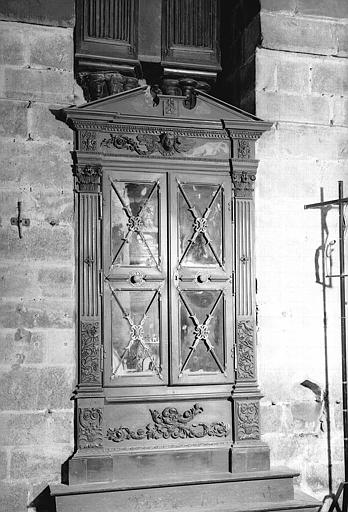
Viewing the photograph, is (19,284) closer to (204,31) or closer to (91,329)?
(91,329)

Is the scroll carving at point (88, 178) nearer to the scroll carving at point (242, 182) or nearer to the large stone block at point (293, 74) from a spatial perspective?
the scroll carving at point (242, 182)

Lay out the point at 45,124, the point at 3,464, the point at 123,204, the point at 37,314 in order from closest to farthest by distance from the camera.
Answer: the point at 3,464 → the point at 37,314 → the point at 45,124 → the point at 123,204

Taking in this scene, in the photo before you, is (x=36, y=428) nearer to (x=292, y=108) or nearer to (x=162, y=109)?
(x=162, y=109)

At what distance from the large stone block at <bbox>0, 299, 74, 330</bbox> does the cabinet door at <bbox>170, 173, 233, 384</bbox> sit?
0.82 m

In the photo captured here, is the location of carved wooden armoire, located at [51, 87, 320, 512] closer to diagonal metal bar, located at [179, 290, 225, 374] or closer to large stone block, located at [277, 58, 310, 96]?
diagonal metal bar, located at [179, 290, 225, 374]

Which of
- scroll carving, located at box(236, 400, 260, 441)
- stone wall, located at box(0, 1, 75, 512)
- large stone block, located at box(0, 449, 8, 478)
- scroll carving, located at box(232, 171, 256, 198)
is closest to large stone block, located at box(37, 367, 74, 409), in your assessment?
stone wall, located at box(0, 1, 75, 512)

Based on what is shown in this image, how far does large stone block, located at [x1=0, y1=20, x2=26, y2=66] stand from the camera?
5.28 metres

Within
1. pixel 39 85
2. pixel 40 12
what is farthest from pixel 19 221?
pixel 40 12

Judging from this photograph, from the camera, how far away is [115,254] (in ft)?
17.8

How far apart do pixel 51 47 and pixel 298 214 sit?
234 centimetres

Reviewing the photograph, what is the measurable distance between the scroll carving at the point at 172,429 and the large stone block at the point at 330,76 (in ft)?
9.20

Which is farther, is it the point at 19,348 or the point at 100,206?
the point at 100,206

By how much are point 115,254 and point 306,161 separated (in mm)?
1765

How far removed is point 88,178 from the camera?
535 cm
